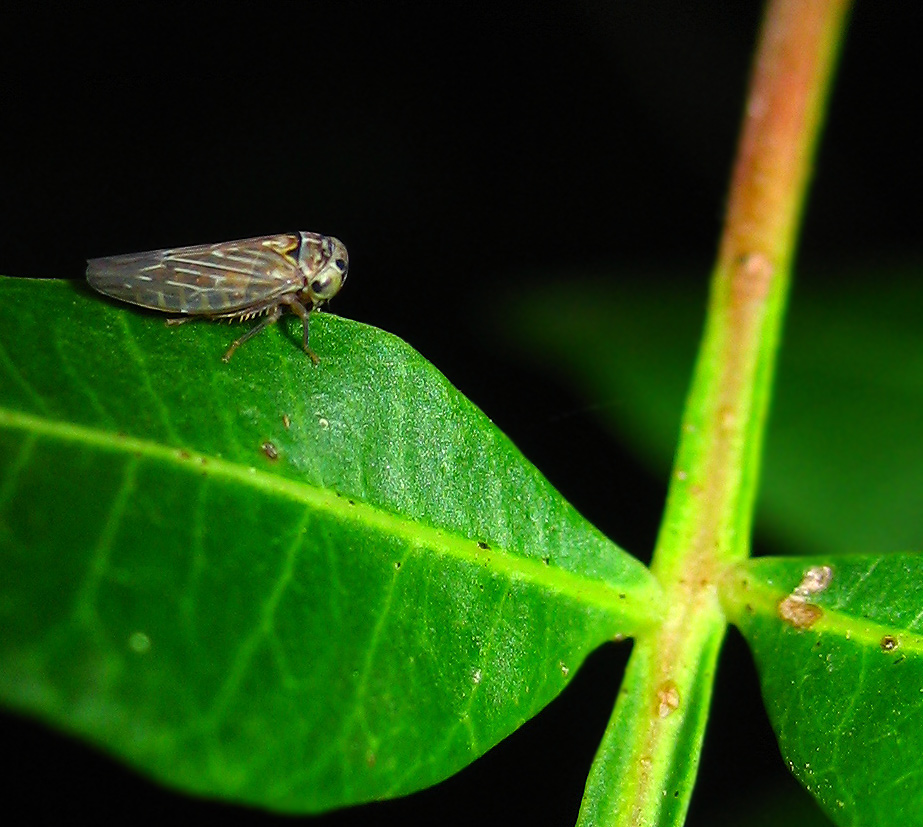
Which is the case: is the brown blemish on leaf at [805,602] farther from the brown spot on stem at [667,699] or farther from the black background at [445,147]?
the black background at [445,147]

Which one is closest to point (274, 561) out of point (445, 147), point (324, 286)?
point (324, 286)

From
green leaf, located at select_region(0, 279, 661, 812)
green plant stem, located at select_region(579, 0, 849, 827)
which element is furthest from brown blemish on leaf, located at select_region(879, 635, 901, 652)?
green leaf, located at select_region(0, 279, 661, 812)

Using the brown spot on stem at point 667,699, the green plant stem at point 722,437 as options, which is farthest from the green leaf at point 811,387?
the brown spot on stem at point 667,699

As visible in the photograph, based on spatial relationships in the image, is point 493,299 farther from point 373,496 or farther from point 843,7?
point 373,496

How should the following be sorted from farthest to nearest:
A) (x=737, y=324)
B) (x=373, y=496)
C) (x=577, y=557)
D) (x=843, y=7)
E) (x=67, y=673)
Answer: (x=843, y=7), (x=737, y=324), (x=577, y=557), (x=373, y=496), (x=67, y=673)

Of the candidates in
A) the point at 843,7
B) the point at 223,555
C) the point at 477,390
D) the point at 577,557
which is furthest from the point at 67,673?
the point at 843,7

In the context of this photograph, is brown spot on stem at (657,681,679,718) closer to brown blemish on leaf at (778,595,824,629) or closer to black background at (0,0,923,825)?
brown blemish on leaf at (778,595,824,629)
